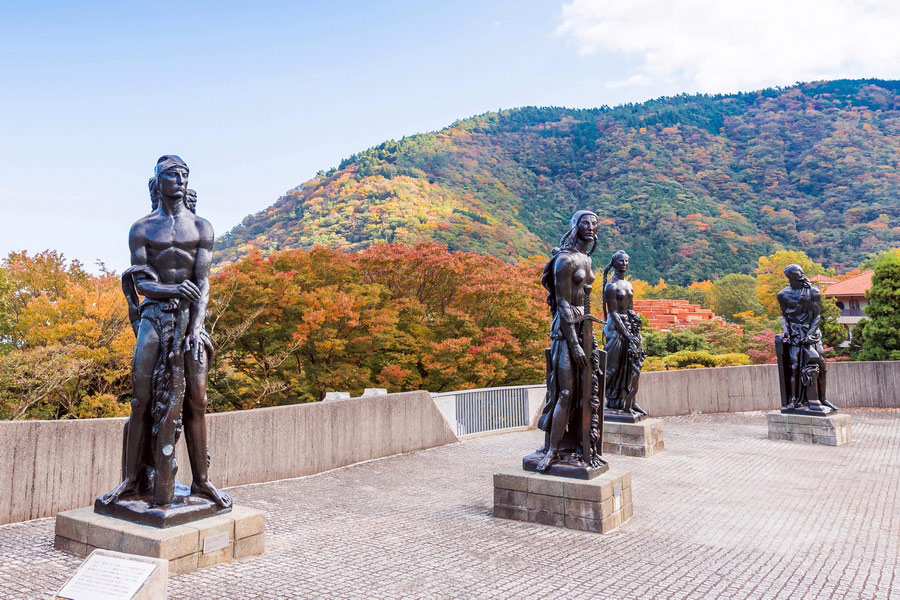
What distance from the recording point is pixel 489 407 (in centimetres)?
1429

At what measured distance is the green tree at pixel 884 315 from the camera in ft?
69.2

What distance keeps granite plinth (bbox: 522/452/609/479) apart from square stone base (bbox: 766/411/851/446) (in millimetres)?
7472

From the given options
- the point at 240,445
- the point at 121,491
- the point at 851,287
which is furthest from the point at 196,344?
the point at 851,287

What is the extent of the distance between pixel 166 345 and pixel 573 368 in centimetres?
441

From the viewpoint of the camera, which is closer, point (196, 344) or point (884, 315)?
point (196, 344)

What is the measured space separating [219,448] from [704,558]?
6.27m

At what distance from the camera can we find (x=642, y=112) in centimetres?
13375

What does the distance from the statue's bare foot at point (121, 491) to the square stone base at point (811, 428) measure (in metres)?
12.0

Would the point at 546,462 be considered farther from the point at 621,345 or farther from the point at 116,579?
the point at 621,345

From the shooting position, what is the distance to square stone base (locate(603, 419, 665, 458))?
11.3 meters

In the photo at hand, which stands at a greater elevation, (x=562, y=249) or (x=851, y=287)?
(x=851, y=287)

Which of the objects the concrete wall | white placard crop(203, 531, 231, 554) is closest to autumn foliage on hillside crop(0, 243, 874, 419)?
the concrete wall

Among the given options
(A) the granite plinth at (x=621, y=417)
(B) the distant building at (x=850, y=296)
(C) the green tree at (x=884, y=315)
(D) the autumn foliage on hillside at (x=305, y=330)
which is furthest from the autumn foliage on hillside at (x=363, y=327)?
(B) the distant building at (x=850, y=296)

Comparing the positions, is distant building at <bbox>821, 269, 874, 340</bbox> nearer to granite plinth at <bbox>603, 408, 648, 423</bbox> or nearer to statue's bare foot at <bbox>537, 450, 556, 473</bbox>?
granite plinth at <bbox>603, 408, 648, 423</bbox>
